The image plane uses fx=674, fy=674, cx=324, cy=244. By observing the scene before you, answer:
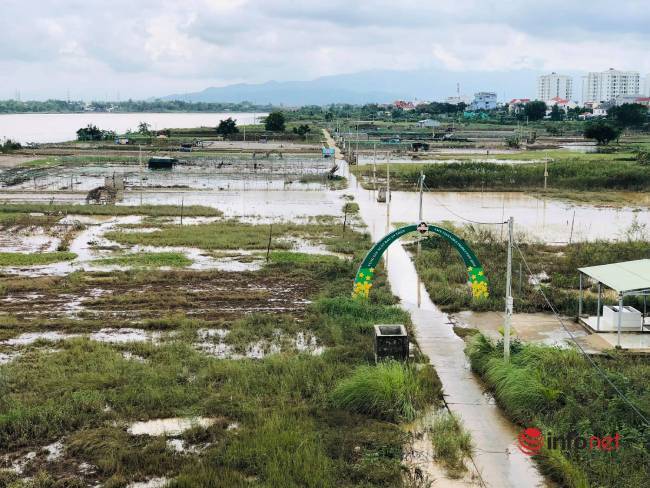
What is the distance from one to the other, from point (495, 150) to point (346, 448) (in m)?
59.4

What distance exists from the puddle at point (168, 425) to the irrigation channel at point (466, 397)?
3776 millimetres

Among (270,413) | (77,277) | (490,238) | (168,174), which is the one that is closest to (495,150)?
(168,174)

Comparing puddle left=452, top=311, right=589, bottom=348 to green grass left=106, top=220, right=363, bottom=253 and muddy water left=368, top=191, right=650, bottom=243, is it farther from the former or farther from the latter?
muddy water left=368, top=191, right=650, bottom=243

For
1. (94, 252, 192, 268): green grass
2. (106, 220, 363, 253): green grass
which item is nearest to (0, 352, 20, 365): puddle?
(94, 252, 192, 268): green grass

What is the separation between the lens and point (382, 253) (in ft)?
52.4

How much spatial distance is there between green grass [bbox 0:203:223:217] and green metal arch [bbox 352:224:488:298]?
594 inches

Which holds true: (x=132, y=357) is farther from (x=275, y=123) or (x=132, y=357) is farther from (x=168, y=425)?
(x=275, y=123)

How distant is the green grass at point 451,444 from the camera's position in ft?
28.6

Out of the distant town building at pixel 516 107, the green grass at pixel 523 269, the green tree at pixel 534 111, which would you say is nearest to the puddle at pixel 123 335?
the green grass at pixel 523 269

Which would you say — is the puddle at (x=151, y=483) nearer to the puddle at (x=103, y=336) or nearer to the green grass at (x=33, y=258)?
the puddle at (x=103, y=336)

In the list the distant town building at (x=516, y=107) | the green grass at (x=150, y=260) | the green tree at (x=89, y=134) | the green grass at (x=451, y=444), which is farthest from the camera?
the distant town building at (x=516, y=107)

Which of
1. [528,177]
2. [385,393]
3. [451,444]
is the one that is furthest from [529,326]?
[528,177]

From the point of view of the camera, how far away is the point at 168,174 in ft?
153

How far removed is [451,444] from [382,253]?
288 inches
